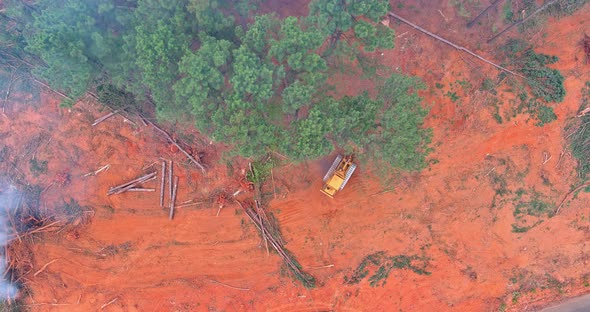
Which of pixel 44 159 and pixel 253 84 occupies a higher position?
pixel 253 84

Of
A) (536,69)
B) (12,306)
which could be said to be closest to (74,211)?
(12,306)

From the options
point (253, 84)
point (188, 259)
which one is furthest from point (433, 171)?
point (188, 259)

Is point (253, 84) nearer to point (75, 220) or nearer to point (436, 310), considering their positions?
point (75, 220)

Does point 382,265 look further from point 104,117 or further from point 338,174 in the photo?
point 104,117

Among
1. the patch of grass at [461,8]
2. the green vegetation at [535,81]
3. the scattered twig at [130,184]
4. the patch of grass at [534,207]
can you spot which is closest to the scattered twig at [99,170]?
the scattered twig at [130,184]

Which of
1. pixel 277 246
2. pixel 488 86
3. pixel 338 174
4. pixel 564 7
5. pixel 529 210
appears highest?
pixel 564 7

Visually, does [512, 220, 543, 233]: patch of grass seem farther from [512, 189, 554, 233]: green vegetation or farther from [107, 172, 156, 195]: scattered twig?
[107, 172, 156, 195]: scattered twig
